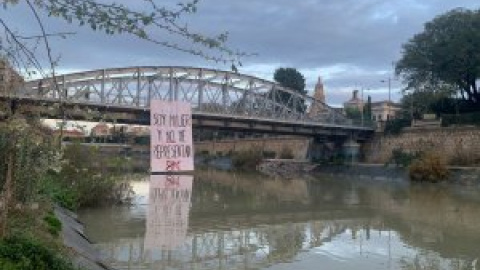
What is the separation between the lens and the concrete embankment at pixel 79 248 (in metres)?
11.9

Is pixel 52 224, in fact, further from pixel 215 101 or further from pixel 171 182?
pixel 215 101

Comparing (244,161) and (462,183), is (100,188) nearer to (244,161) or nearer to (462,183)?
(462,183)

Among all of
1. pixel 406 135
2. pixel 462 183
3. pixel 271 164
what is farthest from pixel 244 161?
pixel 462 183

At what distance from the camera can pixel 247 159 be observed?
276ft

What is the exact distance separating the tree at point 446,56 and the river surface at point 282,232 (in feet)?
99.4

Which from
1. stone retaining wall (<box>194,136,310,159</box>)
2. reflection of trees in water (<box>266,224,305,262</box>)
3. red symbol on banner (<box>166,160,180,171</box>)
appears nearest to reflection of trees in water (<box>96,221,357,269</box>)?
reflection of trees in water (<box>266,224,305,262</box>)

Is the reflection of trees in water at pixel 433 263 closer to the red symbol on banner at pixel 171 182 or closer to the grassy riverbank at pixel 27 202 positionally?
the grassy riverbank at pixel 27 202

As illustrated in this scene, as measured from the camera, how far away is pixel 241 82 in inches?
3216

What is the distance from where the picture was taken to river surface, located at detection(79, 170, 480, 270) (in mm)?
15453

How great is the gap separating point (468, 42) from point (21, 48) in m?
61.6

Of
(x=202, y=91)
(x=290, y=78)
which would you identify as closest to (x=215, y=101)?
(x=202, y=91)

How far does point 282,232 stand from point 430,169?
36.2 metres

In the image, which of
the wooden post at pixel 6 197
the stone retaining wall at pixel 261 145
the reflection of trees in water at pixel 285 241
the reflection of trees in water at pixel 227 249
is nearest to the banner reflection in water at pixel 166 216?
the reflection of trees in water at pixel 227 249

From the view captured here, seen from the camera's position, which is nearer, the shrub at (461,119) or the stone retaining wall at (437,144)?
the stone retaining wall at (437,144)
